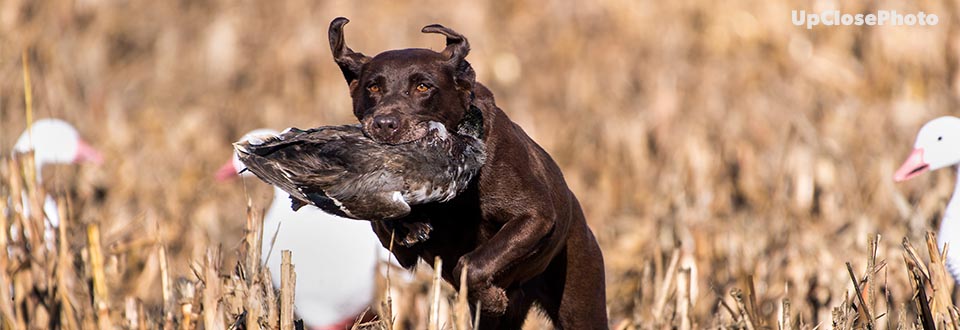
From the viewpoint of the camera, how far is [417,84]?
4336 millimetres

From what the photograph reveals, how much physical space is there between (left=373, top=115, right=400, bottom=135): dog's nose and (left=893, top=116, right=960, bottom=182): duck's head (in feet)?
9.01

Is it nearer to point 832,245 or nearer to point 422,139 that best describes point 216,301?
point 422,139

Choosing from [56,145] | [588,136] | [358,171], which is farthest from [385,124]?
[588,136]

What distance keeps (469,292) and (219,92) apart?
25.7 ft

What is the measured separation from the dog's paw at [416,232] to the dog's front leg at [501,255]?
0.47 ft

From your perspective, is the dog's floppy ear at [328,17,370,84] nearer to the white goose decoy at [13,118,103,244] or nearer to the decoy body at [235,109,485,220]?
the decoy body at [235,109,485,220]

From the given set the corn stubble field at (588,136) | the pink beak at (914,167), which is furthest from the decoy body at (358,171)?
the pink beak at (914,167)

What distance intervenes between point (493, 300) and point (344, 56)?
1.01 meters

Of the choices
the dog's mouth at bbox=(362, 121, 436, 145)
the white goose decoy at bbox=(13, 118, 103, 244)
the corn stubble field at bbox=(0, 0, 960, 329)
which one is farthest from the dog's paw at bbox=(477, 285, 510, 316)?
the white goose decoy at bbox=(13, 118, 103, 244)

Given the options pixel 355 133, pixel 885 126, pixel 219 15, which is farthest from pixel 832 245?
pixel 219 15

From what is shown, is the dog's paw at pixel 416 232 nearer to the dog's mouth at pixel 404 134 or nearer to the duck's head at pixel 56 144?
the dog's mouth at pixel 404 134

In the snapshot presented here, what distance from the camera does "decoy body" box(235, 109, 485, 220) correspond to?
3.92 meters

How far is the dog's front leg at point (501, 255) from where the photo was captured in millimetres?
4137

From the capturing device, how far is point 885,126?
9.28 m
